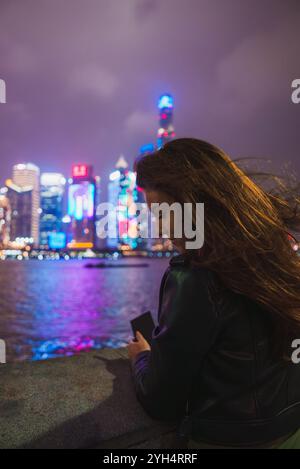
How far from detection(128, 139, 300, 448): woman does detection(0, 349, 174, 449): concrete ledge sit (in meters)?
0.64

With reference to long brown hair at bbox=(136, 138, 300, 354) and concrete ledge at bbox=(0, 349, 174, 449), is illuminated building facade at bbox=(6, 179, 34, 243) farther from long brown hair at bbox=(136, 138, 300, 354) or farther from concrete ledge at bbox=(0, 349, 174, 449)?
long brown hair at bbox=(136, 138, 300, 354)

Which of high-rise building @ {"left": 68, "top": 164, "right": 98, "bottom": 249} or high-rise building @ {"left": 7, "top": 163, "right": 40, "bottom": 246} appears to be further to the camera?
high-rise building @ {"left": 7, "top": 163, "right": 40, "bottom": 246}

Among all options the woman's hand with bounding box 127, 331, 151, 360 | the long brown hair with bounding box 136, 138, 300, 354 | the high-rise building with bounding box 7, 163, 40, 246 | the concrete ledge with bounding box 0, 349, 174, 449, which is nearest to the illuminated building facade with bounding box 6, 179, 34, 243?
the high-rise building with bounding box 7, 163, 40, 246

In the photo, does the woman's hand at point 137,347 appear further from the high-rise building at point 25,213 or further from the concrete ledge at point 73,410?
the high-rise building at point 25,213

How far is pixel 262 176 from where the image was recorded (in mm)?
1644

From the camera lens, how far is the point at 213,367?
1.28 meters

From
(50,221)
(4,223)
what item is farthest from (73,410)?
(50,221)

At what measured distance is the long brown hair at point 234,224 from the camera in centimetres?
129

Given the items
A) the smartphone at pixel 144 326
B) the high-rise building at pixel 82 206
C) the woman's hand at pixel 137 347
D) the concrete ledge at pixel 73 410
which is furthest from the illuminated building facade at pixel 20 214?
the woman's hand at pixel 137 347

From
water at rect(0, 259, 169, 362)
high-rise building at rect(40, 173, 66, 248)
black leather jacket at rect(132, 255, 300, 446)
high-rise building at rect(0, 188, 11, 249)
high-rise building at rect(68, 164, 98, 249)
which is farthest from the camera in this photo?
high-rise building at rect(40, 173, 66, 248)

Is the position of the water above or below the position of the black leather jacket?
below

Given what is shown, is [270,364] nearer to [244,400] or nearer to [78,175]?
[244,400]

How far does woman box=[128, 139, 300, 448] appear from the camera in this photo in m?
1.21

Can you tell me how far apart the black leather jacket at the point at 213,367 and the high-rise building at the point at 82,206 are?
143m
